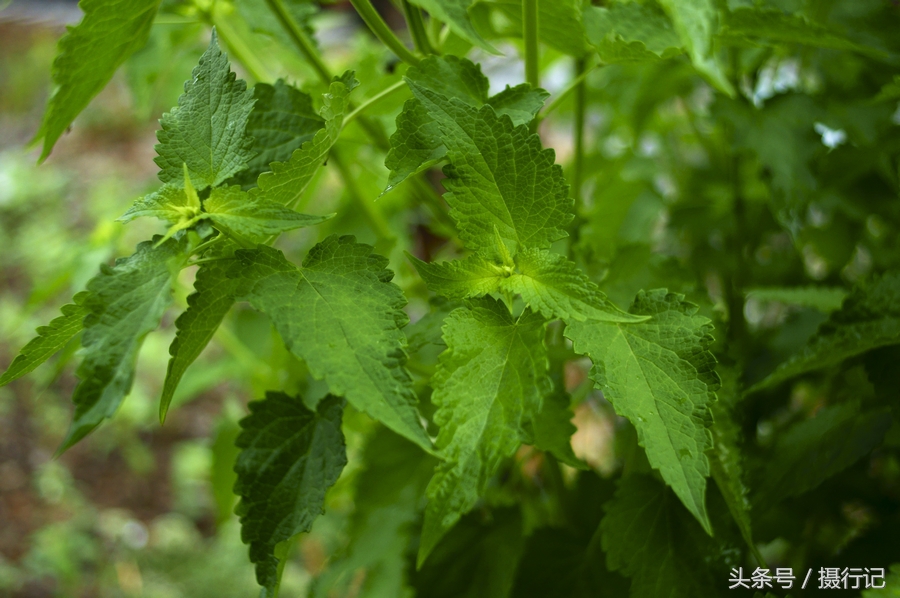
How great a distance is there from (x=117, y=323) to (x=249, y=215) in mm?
88

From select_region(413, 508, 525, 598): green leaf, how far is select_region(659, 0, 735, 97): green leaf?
0.39 metres

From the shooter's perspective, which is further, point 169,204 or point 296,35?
point 296,35

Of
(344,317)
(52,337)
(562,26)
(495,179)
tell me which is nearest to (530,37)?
(562,26)

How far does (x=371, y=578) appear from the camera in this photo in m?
0.59

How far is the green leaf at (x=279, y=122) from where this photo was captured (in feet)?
1.53

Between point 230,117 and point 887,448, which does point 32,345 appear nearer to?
point 230,117

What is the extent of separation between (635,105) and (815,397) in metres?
0.42

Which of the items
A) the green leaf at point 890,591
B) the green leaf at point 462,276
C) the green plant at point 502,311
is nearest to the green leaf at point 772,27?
the green plant at point 502,311

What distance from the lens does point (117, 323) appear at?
322 millimetres

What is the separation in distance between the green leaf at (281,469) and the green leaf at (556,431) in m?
0.12

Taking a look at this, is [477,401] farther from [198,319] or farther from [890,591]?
[890,591]

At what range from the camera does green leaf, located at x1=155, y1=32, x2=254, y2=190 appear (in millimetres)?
384

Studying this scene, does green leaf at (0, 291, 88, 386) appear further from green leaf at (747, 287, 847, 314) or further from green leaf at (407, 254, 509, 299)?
green leaf at (747, 287, 847, 314)

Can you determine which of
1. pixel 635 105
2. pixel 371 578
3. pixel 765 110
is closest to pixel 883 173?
Answer: pixel 765 110
